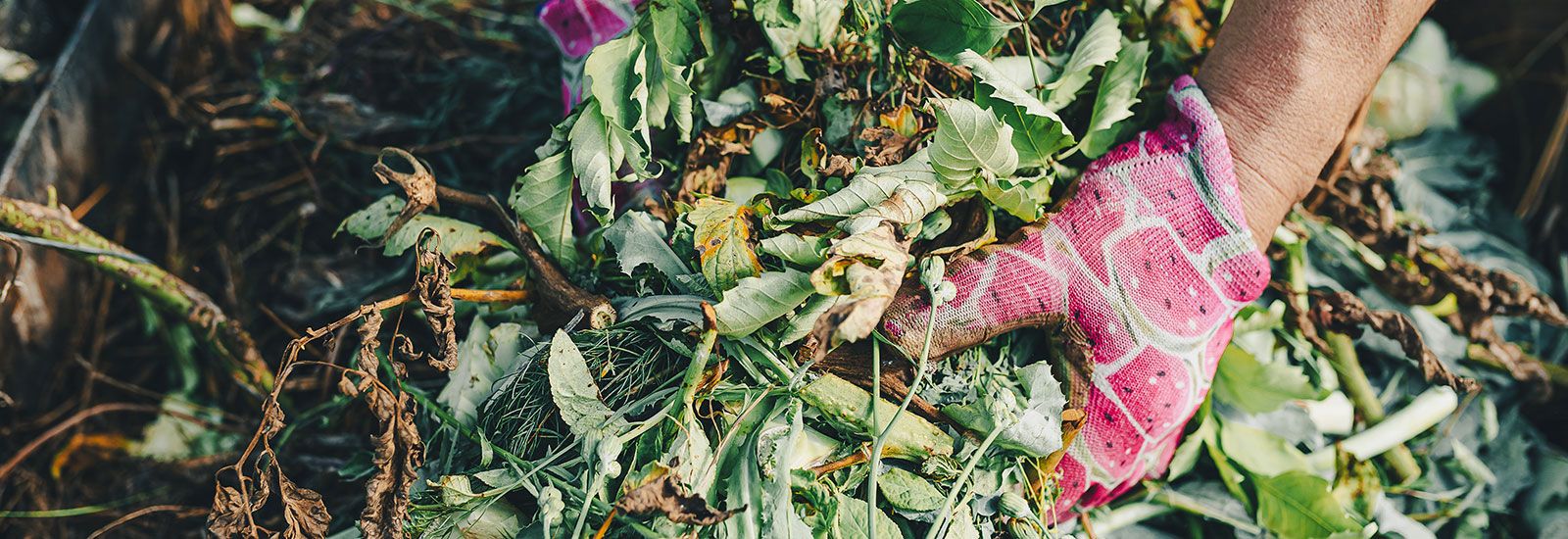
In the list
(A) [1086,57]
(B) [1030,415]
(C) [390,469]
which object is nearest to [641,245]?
(C) [390,469]

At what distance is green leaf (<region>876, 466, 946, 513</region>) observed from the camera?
886 millimetres

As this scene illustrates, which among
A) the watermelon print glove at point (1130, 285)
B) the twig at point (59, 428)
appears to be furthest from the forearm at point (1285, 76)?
the twig at point (59, 428)

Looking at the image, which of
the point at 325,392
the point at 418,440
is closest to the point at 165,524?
the point at 325,392

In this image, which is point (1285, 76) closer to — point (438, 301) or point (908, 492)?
point (908, 492)

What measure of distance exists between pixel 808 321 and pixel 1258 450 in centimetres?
65

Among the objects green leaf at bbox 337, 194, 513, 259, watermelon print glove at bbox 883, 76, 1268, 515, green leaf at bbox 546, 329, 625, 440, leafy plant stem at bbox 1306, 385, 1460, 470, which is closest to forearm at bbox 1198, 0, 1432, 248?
watermelon print glove at bbox 883, 76, 1268, 515

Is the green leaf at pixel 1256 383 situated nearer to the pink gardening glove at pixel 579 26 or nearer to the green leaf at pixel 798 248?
the green leaf at pixel 798 248

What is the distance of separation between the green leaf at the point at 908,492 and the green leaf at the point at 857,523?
23 millimetres

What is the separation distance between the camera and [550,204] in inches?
38.7

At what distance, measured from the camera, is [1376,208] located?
1307 mm

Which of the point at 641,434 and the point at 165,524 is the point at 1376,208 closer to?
the point at 641,434

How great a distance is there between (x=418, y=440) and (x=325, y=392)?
41 centimetres

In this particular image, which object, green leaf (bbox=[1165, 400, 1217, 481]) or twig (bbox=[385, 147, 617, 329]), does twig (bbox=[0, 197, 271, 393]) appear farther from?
green leaf (bbox=[1165, 400, 1217, 481])

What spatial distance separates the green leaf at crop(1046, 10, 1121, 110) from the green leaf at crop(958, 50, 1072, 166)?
0.09m
